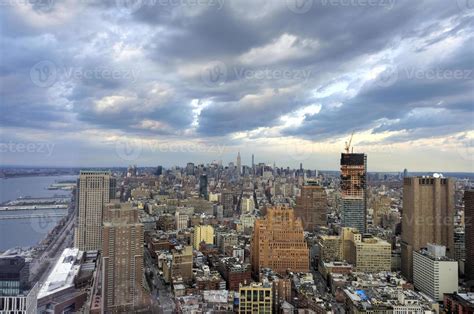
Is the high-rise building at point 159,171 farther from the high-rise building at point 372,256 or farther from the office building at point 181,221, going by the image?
the high-rise building at point 372,256

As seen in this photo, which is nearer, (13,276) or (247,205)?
(13,276)

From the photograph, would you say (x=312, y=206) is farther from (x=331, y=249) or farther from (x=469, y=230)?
(x=469, y=230)

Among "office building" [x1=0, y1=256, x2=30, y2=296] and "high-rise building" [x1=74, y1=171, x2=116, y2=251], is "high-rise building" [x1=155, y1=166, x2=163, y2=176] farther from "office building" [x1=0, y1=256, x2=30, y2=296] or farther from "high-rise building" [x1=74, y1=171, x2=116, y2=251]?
"office building" [x1=0, y1=256, x2=30, y2=296]

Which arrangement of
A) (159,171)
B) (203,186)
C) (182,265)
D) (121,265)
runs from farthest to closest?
(203,186)
(159,171)
(182,265)
(121,265)

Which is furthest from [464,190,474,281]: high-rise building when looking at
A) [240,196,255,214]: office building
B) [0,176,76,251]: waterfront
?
[0,176,76,251]: waterfront

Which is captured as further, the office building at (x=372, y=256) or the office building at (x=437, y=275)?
the office building at (x=372, y=256)

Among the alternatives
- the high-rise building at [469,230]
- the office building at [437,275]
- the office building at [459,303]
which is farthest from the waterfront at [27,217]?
the high-rise building at [469,230]

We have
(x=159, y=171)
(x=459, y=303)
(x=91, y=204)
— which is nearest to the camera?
(x=459, y=303)

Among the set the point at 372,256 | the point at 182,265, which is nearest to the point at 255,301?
the point at 182,265
